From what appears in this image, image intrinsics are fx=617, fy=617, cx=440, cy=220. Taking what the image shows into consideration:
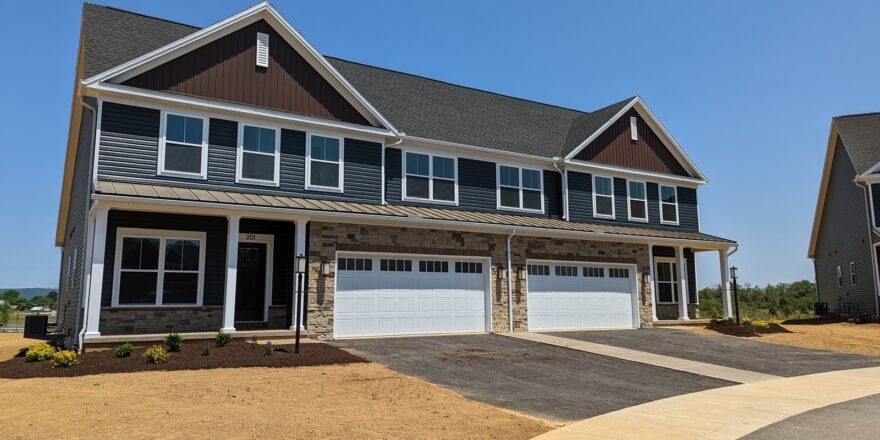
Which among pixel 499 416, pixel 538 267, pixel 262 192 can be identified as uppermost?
pixel 262 192

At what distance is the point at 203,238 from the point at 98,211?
311cm

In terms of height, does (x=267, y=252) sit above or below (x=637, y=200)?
below

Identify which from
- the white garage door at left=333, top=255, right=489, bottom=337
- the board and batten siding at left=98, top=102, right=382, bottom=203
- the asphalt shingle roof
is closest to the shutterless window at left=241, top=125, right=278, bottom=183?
the board and batten siding at left=98, top=102, right=382, bottom=203

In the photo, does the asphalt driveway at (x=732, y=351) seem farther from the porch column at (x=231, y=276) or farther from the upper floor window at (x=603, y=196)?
the porch column at (x=231, y=276)

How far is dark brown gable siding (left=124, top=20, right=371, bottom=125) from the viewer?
16.0m

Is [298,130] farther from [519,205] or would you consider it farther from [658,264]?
[658,264]

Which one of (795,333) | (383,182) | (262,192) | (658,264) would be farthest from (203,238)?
(795,333)

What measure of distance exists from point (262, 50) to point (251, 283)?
6.51m

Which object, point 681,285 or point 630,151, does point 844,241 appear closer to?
point 681,285

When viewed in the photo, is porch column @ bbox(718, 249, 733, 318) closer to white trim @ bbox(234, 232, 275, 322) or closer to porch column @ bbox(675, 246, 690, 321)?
porch column @ bbox(675, 246, 690, 321)

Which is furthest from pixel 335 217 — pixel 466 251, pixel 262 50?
pixel 262 50

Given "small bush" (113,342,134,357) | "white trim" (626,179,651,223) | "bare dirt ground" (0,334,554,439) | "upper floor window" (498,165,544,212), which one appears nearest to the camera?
"bare dirt ground" (0,334,554,439)

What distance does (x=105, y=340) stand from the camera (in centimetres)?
1305

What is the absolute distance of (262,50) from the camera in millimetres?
17188
